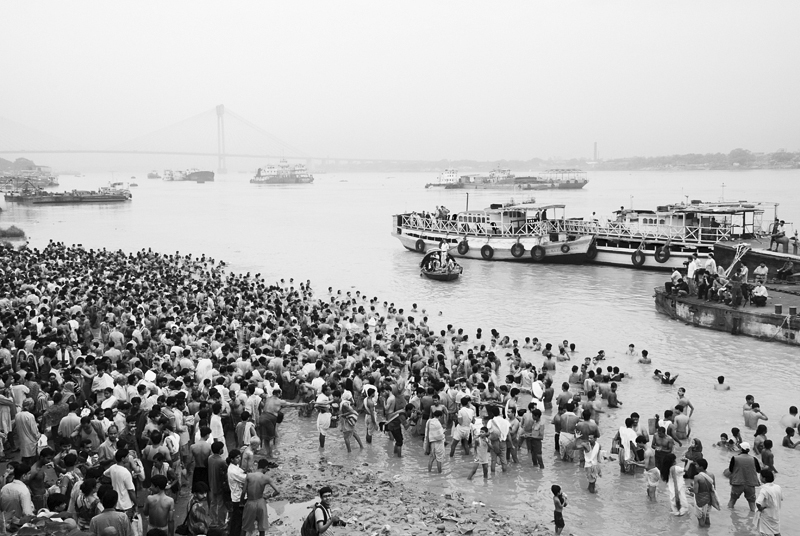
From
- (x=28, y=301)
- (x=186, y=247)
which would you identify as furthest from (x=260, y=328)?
(x=186, y=247)

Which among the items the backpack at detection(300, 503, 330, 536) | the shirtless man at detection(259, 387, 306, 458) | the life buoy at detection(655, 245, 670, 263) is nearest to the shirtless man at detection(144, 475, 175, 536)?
the backpack at detection(300, 503, 330, 536)

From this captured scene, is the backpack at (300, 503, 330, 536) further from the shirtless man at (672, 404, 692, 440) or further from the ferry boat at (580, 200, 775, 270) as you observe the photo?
the ferry boat at (580, 200, 775, 270)

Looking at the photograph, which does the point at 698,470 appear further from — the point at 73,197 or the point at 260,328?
the point at 73,197

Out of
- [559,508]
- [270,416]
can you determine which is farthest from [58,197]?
[559,508]

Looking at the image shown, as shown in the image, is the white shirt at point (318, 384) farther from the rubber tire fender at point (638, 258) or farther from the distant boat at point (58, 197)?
the distant boat at point (58, 197)

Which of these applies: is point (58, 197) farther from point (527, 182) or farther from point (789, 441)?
point (789, 441)
